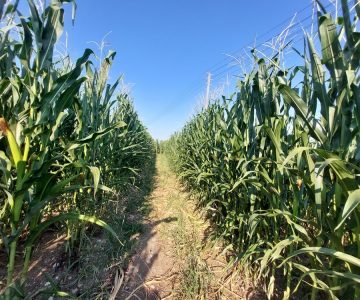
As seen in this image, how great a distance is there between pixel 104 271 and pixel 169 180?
5179 millimetres

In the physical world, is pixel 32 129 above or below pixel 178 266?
above

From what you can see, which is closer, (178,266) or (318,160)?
(318,160)

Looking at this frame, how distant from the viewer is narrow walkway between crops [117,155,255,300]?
2.18 m

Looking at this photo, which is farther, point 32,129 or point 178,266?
point 178,266

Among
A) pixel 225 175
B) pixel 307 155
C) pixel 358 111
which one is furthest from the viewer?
pixel 225 175

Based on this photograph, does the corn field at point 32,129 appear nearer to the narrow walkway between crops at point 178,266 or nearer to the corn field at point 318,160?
the narrow walkway between crops at point 178,266

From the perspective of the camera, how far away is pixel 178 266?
261 cm

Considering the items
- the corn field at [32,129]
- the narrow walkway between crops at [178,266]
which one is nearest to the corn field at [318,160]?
the narrow walkway between crops at [178,266]

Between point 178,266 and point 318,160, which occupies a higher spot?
point 318,160

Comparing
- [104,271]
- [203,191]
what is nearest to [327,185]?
[104,271]

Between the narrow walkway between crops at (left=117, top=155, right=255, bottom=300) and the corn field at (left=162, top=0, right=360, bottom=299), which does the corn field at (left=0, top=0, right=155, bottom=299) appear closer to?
the narrow walkway between crops at (left=117, top=155, right=255, bottom=300)

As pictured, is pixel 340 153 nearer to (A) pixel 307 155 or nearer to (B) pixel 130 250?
(A) pixel 307 155

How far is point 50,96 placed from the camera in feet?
5.57

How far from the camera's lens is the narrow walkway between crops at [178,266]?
2176 millimetres
